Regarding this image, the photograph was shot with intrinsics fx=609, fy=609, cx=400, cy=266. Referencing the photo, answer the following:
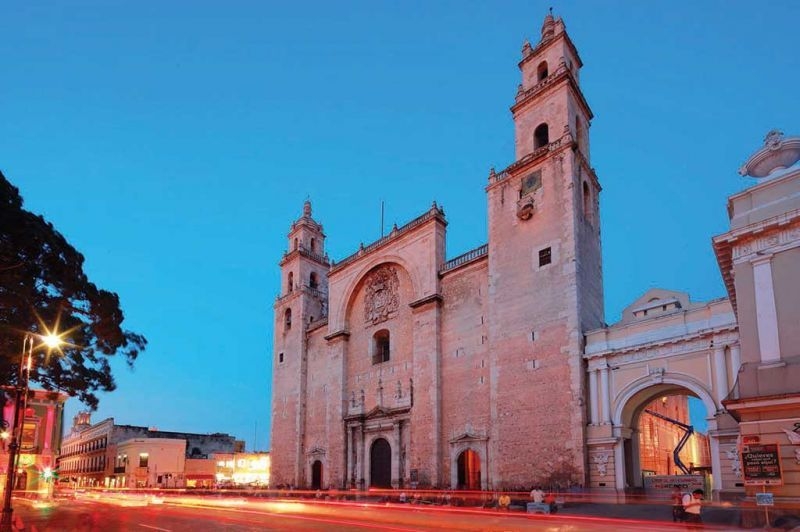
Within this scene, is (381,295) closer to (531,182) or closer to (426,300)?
(426,300)

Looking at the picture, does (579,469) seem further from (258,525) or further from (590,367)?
(258,525)

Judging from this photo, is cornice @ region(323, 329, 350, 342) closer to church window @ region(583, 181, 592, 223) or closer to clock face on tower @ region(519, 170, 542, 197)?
clock face on tower @ region(519, 170, 542, 197)

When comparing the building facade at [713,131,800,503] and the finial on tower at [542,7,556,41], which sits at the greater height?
the finial on tower at [542,7,556,41]

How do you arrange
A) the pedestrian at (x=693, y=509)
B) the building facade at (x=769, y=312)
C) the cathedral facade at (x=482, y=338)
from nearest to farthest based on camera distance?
the pedestrian at (x=693, y=509) < the building facade at (x=769, y=312) < the cathedral facade at (x=482, y=338)

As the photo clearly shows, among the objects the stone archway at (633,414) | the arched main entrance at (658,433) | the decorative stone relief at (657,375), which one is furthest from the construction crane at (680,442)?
the decorative stone relief at (657,375)

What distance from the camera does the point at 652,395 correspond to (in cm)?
2562

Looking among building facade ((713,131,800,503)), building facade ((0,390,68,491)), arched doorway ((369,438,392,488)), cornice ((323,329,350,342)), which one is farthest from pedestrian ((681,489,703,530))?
building facade ((0,390,68,491))

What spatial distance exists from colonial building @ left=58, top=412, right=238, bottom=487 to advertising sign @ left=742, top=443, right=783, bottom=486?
2420 inches

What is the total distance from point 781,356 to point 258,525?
14233 mm

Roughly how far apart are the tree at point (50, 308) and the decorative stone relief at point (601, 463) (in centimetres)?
1864

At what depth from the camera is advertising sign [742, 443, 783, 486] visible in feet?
46.3

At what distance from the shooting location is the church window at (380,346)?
39003 mm

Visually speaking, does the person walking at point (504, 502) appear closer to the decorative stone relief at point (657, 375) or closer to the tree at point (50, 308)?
the decorative stone relief at point (657, 375)

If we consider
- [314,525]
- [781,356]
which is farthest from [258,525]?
[781,356]
